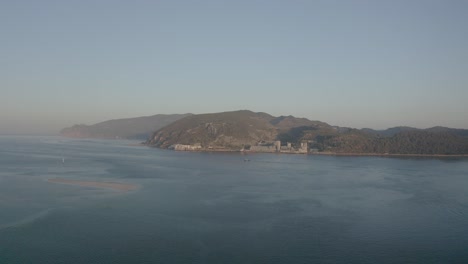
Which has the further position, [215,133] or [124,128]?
[124,128]

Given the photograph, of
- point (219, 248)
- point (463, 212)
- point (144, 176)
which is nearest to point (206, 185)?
point (144, 176)

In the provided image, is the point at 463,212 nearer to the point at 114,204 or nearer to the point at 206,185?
the point at 206,185

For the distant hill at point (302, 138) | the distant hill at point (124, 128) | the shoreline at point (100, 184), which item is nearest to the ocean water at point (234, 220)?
the shoreline at point (100, 184)

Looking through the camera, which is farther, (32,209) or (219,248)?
(32,209)

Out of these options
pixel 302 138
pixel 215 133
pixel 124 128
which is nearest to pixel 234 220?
pixel 215 133

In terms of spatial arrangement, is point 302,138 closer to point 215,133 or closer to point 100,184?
point 215,133

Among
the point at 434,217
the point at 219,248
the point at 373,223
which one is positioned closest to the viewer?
the point at 219,248
